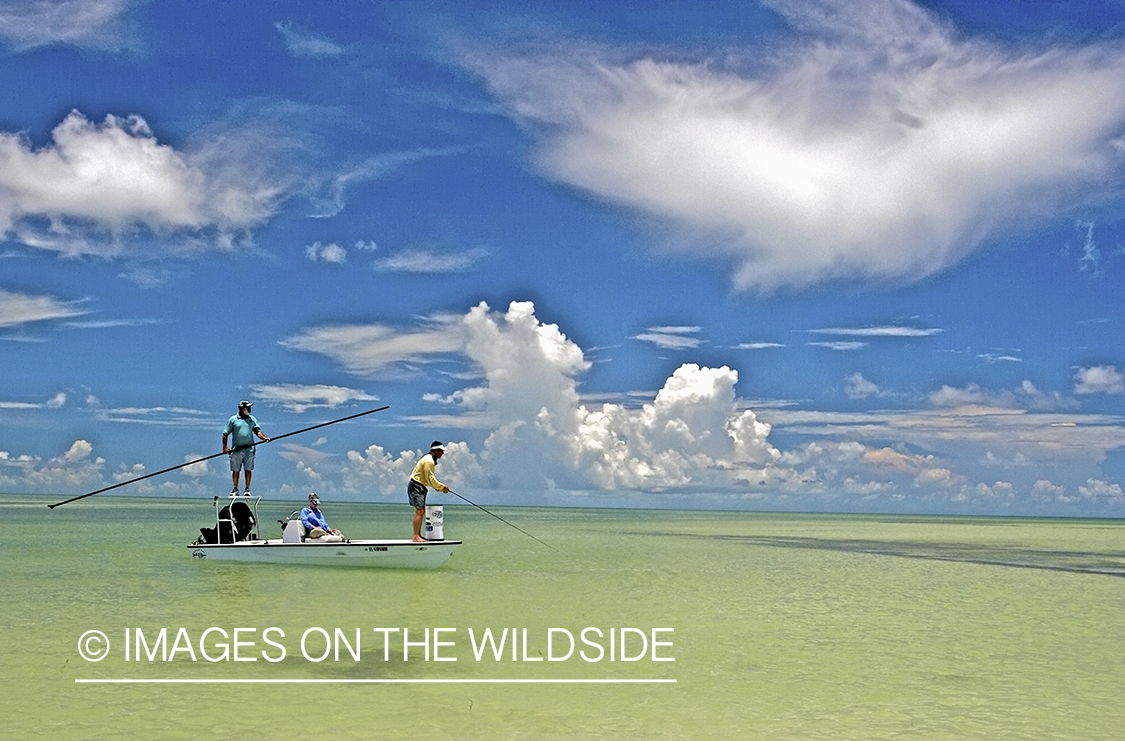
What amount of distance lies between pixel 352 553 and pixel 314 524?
226 cm

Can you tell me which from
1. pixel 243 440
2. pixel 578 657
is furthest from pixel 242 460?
pixel 578 657

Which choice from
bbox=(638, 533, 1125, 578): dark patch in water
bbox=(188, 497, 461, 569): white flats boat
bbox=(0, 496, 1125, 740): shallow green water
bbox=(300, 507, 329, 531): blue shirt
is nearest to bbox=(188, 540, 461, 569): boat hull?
bbox=(188, 497, 461, 569): white flats boat

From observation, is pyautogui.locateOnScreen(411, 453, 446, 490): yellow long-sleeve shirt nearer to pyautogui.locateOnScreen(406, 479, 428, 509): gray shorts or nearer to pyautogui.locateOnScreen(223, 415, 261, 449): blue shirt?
pyautogui.locateOnScreen(406, 479, 428, 509): gray shorts

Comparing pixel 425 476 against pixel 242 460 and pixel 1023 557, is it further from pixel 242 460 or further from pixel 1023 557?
pixel 1023 557

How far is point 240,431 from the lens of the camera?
84.5 feet

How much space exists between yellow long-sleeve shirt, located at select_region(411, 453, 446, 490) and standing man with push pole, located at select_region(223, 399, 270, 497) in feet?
13.7

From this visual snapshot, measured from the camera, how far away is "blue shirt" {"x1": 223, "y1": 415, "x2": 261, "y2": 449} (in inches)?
1011

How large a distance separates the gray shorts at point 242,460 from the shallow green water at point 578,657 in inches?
112

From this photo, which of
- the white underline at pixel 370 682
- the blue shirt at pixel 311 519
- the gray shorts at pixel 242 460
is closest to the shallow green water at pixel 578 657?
the white underline at pixel 370 682

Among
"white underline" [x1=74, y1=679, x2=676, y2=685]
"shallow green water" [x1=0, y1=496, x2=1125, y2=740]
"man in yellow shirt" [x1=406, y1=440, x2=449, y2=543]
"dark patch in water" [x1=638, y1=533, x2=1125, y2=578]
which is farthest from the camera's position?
"dark patch in water" [x1=638, y1=533, x2=1125, y2=578]

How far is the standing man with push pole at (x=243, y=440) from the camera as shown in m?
25.7

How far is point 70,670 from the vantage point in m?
13.8

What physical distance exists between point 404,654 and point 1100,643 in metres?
13.1

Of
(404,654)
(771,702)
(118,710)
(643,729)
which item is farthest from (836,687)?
(118,710)
